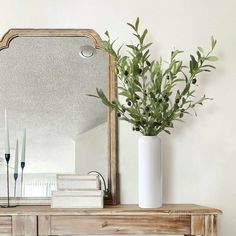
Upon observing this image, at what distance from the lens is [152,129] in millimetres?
1862

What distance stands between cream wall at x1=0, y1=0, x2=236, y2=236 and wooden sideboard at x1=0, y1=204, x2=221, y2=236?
29 centimetres

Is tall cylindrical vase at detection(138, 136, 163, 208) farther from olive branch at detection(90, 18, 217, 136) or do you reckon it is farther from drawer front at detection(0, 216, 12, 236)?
drawer front at detection(0, 216, 12, 236)

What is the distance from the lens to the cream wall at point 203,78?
6.74 feet

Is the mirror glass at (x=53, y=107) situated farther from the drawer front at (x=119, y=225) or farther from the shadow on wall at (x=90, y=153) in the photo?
the drawer front at (x=119, y=225)

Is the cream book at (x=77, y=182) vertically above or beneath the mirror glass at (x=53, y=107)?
beneath

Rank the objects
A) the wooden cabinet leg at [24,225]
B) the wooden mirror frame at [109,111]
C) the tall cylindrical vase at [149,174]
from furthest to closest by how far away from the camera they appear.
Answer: the wooden mirror frame at [109,111]
the tall cylindrical vase at [149,174]
the wooden cabinet leg at [24,225]

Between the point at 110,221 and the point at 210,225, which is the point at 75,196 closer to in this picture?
the point at 110,221

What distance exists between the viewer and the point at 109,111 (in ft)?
6.72

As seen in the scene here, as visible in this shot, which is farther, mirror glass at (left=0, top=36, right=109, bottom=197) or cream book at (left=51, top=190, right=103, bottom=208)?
mirror glass at (left=0, top=36, right=109, bottom=197)

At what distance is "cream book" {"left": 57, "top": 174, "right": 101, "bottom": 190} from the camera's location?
1.84 meters

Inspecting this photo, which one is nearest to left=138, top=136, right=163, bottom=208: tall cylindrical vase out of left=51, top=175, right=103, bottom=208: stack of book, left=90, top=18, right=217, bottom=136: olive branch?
left=90, top=18, right=217, bottom=136: olive branch

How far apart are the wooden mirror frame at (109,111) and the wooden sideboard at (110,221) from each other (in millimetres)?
232

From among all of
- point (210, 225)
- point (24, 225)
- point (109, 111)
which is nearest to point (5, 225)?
point (24, 225)

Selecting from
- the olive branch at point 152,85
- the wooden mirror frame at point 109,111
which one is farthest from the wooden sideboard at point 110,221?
the olive branch at point 152,85
